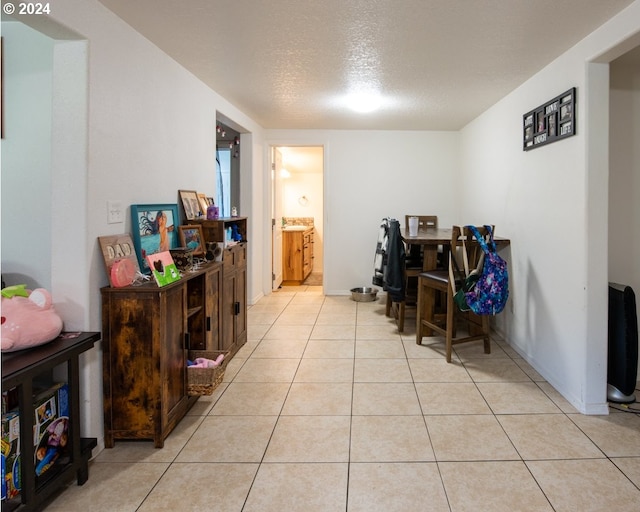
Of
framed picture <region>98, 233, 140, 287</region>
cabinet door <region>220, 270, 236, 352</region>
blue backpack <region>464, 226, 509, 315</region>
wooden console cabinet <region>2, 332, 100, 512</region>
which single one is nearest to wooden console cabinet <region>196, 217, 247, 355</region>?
cabinet door <region>220, 270, 236, 352</region>

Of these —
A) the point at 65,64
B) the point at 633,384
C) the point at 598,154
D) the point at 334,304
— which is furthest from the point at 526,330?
the point at 65,64

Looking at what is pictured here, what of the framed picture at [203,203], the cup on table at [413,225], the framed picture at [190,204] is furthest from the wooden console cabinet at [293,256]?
the framed picture at [190,204]

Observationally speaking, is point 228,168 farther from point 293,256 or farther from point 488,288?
point 488,288

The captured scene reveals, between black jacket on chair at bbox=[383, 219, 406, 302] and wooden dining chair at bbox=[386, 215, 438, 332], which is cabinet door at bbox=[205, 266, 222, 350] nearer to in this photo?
black jacket on chair at bbox=[383, 219, 406, 302]

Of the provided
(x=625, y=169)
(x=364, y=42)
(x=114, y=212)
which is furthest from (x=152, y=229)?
(x=625, y=169)

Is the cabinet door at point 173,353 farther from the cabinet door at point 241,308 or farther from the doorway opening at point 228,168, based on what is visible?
the doorway opening at point 228,168

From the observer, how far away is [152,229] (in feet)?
8.25

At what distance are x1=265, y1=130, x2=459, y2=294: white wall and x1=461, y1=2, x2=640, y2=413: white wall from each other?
69.5 inches

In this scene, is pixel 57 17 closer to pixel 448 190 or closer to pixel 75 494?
pixel 75 494

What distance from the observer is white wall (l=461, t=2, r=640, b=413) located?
2.44m

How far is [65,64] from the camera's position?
196 cm

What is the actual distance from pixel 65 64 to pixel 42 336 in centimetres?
123

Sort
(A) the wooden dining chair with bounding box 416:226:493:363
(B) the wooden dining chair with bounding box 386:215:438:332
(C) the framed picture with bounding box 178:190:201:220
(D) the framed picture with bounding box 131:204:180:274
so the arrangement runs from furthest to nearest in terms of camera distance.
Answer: (B) the wooden dining chair with bounding box 386:215:438:332, (A) the wooden dining chair with bounding box 416:226:493:363, (C) the framed picture with bounding box 178:190:201:220, (D) the framed picture with bounding box 131:204:180:274

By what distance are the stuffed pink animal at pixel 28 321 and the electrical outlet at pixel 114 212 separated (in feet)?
1.65
